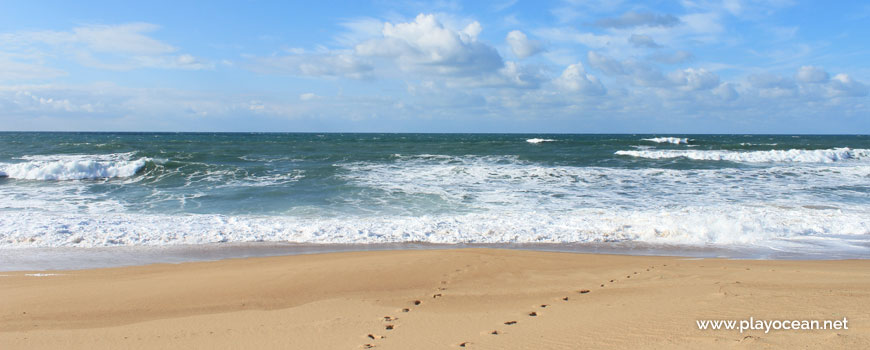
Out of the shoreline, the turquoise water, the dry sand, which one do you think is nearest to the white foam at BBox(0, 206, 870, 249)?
the turquoise water

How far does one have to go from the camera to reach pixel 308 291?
17.7ft

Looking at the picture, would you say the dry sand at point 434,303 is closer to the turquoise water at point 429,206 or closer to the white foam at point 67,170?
the turquoise water at point 429,206

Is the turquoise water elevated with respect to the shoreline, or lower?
elevated

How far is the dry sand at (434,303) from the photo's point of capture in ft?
12.1

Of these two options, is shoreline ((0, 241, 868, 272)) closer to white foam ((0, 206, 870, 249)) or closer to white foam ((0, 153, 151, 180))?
white foam ((0, 206, 870, 249))

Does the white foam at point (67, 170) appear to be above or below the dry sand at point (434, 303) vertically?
above

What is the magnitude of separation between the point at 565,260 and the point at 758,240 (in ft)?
14.8

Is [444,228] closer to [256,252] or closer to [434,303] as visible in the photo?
[256,252]

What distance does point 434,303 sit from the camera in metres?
4.91

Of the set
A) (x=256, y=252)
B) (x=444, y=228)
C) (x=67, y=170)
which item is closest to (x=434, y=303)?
(x=256, y=252)

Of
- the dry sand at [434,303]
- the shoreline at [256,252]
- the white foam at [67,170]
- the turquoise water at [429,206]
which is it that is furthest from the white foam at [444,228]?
the white foam at [67,170]

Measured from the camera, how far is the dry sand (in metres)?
3.70

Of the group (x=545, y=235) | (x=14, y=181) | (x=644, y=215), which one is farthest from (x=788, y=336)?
(x=14, y=181)

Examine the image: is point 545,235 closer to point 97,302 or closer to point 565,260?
point 565,260
